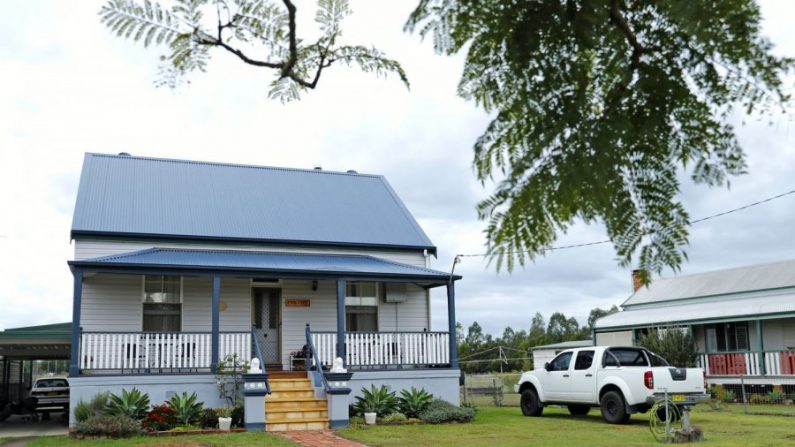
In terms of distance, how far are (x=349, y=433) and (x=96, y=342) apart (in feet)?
19.6

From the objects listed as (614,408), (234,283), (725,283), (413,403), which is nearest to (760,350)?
(725,283)

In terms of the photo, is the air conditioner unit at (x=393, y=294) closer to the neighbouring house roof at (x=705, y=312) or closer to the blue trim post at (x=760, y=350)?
the blue trim post at (x=760, y=350)

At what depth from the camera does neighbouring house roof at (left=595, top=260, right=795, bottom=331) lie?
28.4 m

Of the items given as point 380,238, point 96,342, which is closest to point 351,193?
point 380,238

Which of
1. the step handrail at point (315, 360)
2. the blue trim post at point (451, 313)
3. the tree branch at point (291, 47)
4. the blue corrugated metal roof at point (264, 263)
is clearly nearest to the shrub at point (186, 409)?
the step handrail at point (315, 360)

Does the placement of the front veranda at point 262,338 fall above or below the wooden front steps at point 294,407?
above

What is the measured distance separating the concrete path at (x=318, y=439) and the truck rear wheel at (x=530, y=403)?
5.63 meters

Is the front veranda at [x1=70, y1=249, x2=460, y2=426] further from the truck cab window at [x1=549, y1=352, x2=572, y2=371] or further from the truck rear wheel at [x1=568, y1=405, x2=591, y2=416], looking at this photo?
the truck rear wheel at [x1=568, y1=405, x2=591, y2=416]

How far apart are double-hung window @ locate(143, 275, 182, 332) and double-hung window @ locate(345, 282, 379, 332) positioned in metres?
Answer: 4.37

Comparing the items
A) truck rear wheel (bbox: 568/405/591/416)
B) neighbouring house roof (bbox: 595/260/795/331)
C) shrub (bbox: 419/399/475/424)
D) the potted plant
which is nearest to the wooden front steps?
the potted plant

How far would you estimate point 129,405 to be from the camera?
16.5m

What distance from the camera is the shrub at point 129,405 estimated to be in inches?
644

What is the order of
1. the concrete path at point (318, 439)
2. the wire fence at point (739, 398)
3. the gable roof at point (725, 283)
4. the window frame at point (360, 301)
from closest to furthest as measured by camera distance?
the concrete path at point (318, 439) → the window frame at point (360, 301) → the wire fence at point (739, 398) → the gable roof at point (725, 283)

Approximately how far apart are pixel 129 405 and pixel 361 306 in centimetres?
710
